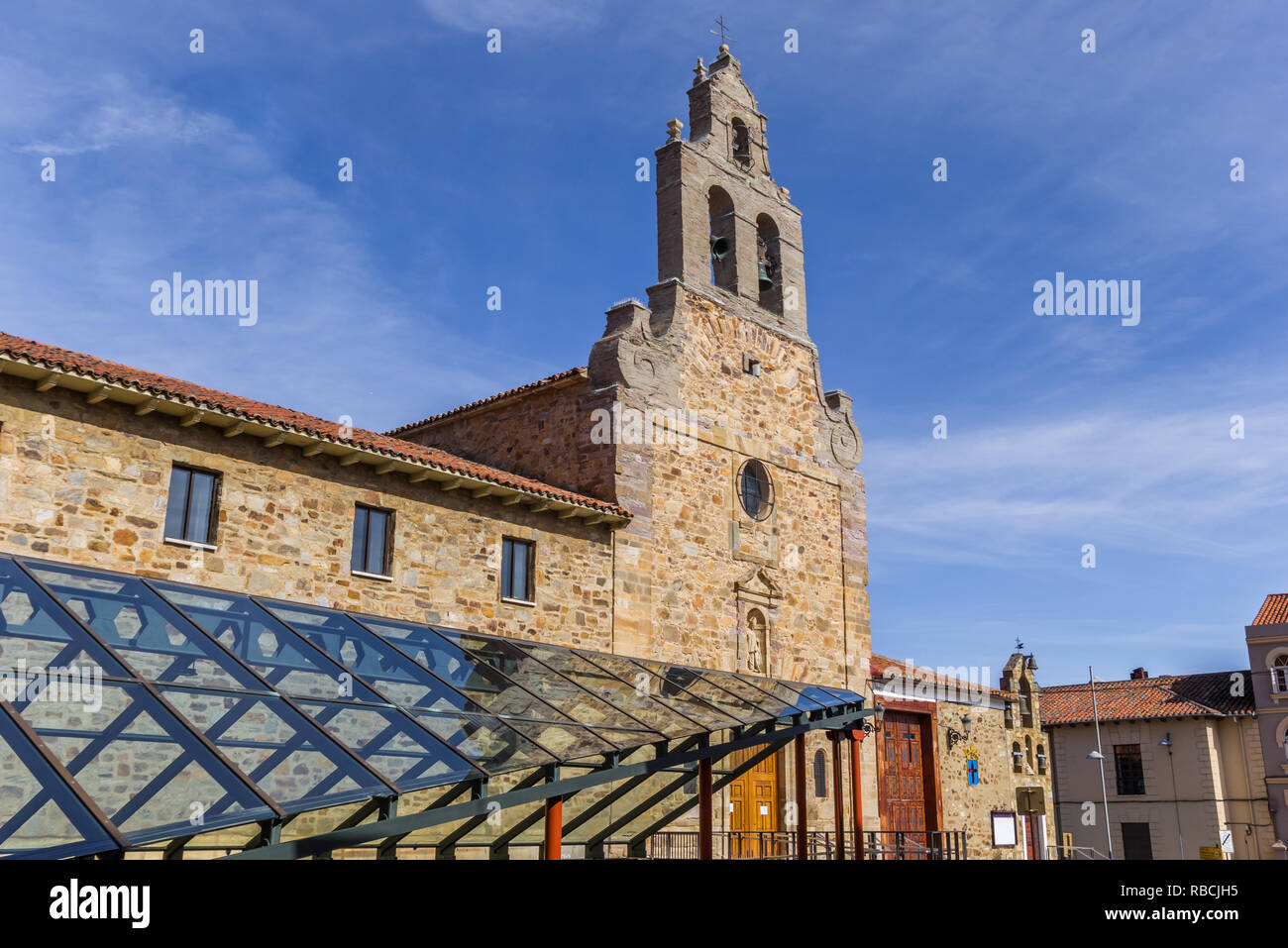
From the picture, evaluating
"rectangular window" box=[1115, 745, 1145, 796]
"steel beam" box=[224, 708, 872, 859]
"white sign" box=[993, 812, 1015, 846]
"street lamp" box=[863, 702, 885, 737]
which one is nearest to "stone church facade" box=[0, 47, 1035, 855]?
"street lamp" box=[863, 702, 885, 737]

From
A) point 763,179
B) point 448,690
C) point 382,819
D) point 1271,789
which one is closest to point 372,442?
point 448,690

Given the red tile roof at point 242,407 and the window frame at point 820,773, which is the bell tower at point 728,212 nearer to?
the red tile roof at point 242,407

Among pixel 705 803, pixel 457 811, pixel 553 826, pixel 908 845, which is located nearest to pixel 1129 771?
pixel 908 845

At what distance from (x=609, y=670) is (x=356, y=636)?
11.0 ft

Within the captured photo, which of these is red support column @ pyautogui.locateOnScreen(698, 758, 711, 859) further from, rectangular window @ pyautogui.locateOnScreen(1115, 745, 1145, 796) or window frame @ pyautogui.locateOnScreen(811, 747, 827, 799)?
rectangular window @ pyautogui.locateOnScreen(1115, 745, 1145, 796)

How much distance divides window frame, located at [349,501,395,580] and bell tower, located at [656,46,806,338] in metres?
8.50

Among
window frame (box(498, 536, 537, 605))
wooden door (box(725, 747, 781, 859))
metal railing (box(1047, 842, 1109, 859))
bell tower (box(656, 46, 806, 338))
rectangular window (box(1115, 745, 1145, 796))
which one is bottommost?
metal railing (box(1047, 842, 1109, 859))

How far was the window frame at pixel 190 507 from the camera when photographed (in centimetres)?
1326

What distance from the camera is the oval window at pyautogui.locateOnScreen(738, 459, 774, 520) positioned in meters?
21.7

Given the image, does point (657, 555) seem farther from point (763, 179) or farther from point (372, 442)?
point (763, 179)

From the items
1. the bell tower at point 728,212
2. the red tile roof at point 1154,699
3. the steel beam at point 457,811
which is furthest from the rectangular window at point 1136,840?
the steel beam at point 457,811

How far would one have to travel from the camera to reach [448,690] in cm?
1000

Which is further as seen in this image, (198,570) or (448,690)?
(198,570)

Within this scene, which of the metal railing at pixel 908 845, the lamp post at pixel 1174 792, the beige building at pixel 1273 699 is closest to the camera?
the metal railing at pixel 908 845
